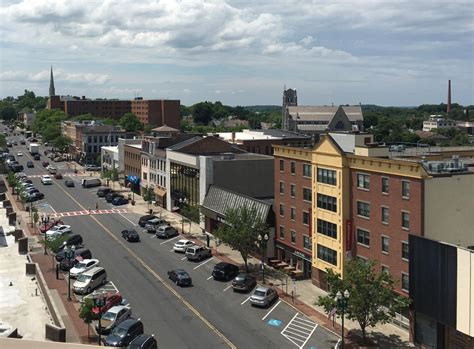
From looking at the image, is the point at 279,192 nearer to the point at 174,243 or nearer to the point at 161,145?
the point at 174,243

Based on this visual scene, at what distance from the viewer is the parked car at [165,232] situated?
250ft

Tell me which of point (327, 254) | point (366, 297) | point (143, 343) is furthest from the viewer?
point (327, 254)

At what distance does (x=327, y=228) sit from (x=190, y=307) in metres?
14.4

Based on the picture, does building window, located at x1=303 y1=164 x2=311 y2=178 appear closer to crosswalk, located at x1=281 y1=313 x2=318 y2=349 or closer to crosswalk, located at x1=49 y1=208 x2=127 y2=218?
crosswalk, located at x1=281 y1=313 x2=318 y2=349

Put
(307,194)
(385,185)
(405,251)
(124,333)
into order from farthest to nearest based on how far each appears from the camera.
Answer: (307,194), (385,185), (405,251), (124,333)

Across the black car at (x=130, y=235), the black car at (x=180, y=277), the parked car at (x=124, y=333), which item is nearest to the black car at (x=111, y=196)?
the black car at (x=130, y=235)

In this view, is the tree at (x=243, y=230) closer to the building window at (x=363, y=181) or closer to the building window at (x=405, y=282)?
the building window at (x=363, y=181)

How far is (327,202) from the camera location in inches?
2130

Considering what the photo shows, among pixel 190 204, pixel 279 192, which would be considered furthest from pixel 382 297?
pixel 190 204

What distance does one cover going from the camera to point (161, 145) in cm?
10088

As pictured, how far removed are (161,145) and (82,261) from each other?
42.9m

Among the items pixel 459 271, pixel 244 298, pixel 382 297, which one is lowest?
pixel 244 298

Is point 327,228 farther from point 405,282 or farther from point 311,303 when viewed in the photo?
point 405,282

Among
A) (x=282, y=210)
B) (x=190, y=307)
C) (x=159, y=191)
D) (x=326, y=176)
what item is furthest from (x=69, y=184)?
(x=326, y=176)
